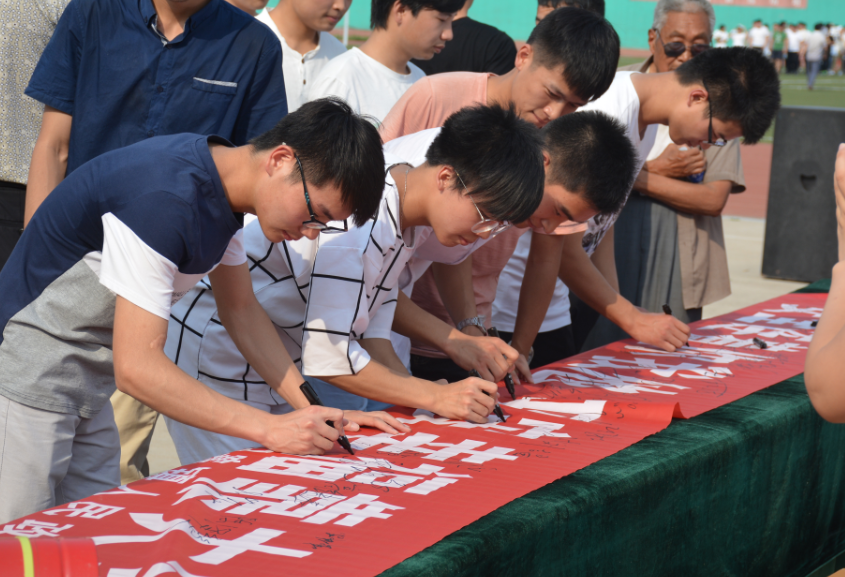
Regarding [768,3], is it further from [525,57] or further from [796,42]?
[525,57]

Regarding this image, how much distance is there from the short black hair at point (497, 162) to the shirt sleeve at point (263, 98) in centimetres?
63

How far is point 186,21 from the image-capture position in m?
2.06

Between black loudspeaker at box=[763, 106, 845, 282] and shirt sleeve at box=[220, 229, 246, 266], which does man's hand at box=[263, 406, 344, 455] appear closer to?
shirt sleeve at box=[220, 229, 246, 266]

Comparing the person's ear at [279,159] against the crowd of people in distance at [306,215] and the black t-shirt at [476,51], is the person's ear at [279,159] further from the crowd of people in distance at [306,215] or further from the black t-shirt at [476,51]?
the black t-shirt at [476,51]

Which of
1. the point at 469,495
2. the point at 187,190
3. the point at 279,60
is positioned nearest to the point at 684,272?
the point at 279,60

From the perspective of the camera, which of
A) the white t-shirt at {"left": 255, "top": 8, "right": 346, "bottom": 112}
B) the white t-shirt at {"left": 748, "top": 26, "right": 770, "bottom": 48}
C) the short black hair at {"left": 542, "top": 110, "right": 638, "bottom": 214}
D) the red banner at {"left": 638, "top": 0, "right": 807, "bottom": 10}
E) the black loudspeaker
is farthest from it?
the red banner at {"left": 638, "top": 0, "right": 807, "bottom": 10}

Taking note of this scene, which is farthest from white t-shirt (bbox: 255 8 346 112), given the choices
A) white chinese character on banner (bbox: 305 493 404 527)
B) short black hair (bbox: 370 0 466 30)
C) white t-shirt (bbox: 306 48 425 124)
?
white chinese character on banner (bbox: 305 493 404 527)

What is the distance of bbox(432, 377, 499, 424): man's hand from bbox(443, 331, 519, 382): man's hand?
0.18m

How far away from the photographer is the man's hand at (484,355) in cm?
191

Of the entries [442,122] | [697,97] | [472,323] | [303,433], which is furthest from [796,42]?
[303,433]

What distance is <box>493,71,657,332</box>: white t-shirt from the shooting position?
2547 millimetres

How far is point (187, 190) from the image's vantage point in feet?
4.37

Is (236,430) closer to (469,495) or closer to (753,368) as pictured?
(469,495)

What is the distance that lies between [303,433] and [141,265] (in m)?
0.39
